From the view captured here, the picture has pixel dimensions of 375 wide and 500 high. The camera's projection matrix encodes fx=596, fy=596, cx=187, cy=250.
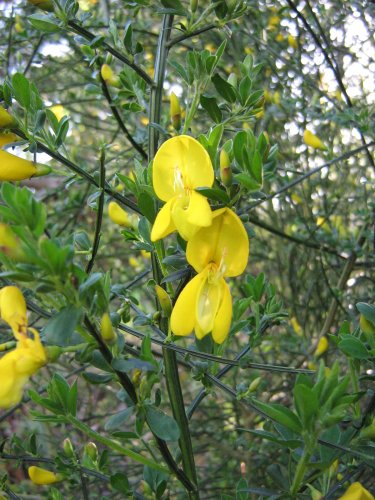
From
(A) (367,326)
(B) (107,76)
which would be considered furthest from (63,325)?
(B) (107,76)

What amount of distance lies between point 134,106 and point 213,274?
1.19 ft

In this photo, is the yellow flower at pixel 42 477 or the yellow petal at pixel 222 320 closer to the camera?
the yellow petal at pixel 222 320

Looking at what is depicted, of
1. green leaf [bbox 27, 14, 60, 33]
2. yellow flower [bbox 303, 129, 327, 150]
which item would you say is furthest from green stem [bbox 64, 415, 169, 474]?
yellow flower [bbox 303, 129, 327, 150]

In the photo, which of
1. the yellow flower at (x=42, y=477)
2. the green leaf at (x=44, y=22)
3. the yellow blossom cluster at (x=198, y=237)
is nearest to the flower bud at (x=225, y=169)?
the yellow blossom cluster at (x=198, y=237)

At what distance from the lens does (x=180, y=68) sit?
868 millimetres

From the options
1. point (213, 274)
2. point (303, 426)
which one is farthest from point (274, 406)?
point (213, 274)

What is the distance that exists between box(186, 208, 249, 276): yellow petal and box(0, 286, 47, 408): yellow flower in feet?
0.67

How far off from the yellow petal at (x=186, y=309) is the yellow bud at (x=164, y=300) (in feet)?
0.14

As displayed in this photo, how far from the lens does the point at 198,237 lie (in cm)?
72

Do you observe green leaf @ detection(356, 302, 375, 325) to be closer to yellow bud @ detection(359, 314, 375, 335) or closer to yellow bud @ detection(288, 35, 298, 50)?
yellow bud @ detection(359, 314, 375, 335)

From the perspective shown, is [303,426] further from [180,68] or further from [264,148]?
[180,68]

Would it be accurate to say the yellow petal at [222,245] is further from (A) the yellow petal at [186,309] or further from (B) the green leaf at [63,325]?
(B) the green leaf at [63,325]

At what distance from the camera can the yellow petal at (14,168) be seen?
78 centimetres

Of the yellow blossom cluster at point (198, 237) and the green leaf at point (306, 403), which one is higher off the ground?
the yellow blossom cluster at point (198, 237)
